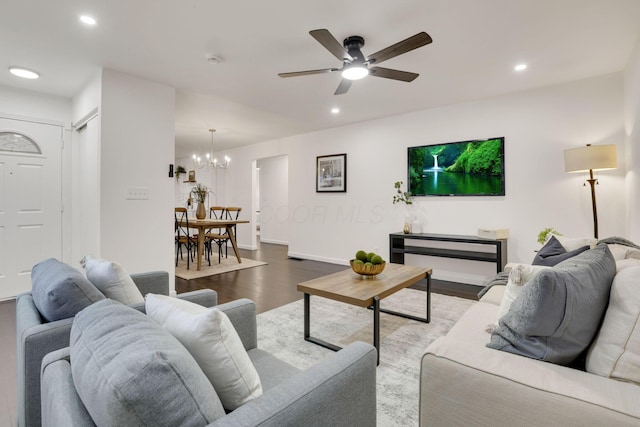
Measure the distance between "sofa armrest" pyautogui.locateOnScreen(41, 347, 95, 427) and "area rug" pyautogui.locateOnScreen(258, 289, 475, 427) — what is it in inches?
53.5

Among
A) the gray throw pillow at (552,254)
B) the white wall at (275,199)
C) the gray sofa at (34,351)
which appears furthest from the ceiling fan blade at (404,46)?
the white wall at (275,199)

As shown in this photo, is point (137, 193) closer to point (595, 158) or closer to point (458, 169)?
point (458, 169)

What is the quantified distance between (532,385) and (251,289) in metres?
3.44

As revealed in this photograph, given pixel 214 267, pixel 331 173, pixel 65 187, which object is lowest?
pixel 214 267

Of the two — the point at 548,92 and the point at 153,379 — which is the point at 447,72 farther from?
the point at 153,379

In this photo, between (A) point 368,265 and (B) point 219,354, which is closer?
(B) point 219,354

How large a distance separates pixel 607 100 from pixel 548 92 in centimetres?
55

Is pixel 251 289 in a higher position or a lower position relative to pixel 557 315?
lower

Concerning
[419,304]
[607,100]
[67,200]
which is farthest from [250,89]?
[607,100]

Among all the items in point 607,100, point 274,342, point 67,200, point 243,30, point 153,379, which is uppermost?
point 243,30

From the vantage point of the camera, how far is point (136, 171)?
338 centimetres

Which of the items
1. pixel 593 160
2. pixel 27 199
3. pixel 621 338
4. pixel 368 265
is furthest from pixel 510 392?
pixel 27 199

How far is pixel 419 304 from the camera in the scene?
335 cm

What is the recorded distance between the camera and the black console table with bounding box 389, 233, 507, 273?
146 inches
